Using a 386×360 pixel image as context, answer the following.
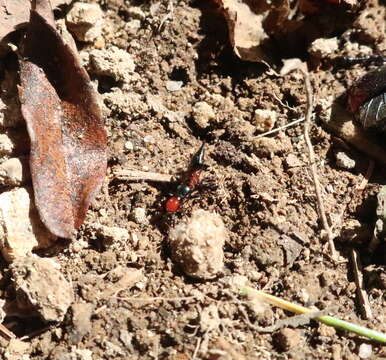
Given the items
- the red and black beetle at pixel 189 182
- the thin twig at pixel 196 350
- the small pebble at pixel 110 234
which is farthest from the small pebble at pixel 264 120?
the thin twig at pixel 196 350

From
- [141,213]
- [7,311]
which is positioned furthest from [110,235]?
[7,311]

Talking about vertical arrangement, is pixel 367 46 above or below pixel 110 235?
above

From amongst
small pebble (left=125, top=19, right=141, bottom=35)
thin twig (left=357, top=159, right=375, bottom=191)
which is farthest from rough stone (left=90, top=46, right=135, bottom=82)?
thin twig (left=357, top=159, right=375, bottom=191)

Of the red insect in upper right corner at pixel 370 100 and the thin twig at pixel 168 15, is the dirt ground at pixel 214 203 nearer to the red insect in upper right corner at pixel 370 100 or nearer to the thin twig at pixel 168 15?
the thin twig at pixel 168 15

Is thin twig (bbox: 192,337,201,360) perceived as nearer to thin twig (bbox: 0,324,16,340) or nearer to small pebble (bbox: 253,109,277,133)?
thin twig (bbox: 0,324,16,340)

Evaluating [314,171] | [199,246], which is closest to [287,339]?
[199,246]

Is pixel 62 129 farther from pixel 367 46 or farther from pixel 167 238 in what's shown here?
pixel 367 46

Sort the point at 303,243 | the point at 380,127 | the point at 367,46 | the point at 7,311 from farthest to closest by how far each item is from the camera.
Result: 1. the point at 367,46
2. the point at 380,127
3. the point at 303,243
4. the point at 7,311

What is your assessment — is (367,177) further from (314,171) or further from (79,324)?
(79,324)
